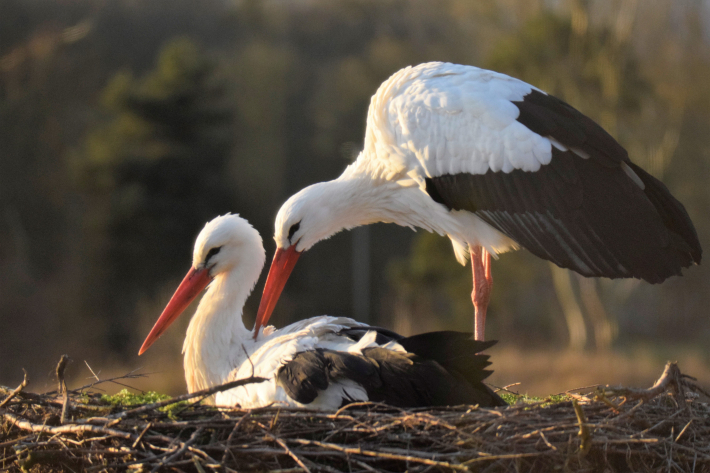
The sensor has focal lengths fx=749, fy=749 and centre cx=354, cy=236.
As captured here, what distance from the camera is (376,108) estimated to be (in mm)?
3709

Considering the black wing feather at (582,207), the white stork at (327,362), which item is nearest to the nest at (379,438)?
the white stork at (327,362)

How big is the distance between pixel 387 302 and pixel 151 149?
268 inches

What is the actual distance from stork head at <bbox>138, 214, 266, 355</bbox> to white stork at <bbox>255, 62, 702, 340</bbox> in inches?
8.6

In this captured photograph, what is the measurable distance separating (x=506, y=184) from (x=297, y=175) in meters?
17.4

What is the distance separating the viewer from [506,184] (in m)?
3.39

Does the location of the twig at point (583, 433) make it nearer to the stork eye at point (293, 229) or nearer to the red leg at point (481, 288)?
the red leg at point (481, 288)

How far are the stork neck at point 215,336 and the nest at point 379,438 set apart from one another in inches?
23.2

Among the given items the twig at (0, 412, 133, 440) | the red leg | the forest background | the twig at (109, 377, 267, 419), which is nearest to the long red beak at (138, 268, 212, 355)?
the twig at (0, 412, 133, 440)

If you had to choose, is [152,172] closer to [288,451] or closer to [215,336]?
[215,336]

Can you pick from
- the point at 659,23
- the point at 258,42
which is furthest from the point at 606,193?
the point at 258,42

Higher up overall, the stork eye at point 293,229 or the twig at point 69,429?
the stork eye at point 293,229

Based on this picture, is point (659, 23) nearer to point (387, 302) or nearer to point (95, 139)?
point (387, 302)

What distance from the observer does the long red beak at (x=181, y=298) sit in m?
3.46

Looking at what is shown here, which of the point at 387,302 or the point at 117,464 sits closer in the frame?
the point at 117,464
